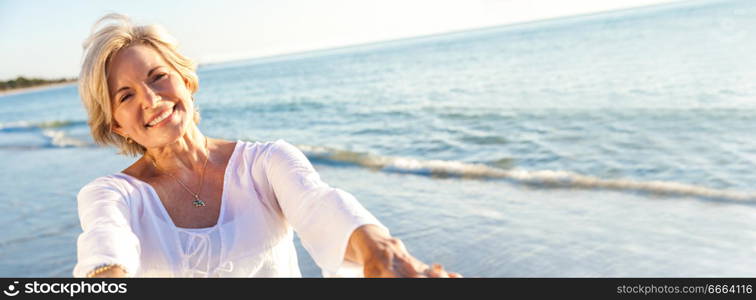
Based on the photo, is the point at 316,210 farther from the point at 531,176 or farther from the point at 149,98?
the point at 531,176

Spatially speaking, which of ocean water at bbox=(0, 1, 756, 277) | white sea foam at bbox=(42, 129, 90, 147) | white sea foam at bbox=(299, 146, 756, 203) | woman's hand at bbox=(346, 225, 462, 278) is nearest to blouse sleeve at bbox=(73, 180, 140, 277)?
woman's hand at bbox=(346, 225, 462, 278)

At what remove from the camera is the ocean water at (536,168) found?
181 inches

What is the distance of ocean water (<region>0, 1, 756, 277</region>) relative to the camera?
460 cm

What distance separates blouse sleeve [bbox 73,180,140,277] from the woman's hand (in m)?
0.60

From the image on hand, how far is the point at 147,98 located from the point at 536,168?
5959mm

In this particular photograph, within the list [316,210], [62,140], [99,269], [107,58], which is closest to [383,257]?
[316,210]

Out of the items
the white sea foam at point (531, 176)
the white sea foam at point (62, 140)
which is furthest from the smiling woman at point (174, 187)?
the white sea foam at point (62, 140)

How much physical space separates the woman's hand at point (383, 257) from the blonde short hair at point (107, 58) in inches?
38.4

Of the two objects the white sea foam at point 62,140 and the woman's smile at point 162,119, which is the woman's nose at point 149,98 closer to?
the woman's smile at point 162,119

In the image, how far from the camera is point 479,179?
6.93 meters

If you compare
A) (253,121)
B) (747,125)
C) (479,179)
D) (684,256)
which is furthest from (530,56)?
(684,256)

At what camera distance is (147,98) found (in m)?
1.83

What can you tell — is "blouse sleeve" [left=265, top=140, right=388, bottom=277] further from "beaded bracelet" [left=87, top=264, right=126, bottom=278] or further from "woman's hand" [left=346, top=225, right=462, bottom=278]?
"beaded bracelet" [left=87, top=264, right=126, bottom=278]
